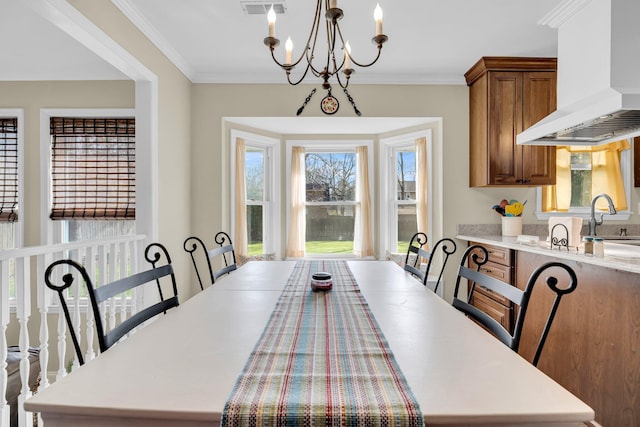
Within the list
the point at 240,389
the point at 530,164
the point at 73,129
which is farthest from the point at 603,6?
the point at 73,129

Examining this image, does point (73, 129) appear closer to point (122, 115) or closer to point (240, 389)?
point (122, 115)

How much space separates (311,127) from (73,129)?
2412mm

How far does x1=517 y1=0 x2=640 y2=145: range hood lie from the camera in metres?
2.01

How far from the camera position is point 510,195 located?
3.61 meters

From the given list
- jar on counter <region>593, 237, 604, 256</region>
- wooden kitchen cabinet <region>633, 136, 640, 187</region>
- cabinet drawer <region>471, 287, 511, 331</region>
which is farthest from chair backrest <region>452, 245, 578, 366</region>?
wooden kitchen cabinet <region>633, 136, 640, 187</region>

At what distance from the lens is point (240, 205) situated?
3.85 meters

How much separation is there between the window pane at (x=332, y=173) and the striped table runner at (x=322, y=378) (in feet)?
10.3

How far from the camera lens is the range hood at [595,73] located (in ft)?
6.60

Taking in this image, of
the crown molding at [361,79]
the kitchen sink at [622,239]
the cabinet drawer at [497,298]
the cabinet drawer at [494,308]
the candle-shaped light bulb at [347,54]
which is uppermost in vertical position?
the crown molding at [361,79]

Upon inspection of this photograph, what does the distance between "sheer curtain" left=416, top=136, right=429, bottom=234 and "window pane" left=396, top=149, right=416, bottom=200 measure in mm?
201

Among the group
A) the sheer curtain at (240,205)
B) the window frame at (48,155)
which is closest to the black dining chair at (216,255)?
the sheer curtain at (240,205)

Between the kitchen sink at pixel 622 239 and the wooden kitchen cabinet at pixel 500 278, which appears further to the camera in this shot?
the kitchen sink at pixel 622 239

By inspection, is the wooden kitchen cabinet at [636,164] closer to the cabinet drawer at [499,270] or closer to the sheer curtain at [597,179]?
the sheer curtain at [597,179]

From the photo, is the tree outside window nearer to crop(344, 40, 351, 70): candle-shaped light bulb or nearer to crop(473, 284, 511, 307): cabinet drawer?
crop(473, 284, 511, 307): cabinet drawer
